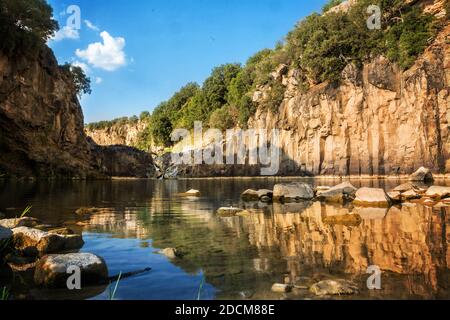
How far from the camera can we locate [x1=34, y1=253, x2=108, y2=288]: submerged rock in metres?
6.52

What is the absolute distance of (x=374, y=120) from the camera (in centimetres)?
5888

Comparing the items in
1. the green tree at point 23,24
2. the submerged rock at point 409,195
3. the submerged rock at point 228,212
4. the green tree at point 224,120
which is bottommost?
the submerged rock at point 228,212

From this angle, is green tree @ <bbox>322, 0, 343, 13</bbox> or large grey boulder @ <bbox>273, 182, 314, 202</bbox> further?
green tree @ <bbox>322, 0, 343, 13</bbox>

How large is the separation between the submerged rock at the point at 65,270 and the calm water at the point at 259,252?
0.30 m

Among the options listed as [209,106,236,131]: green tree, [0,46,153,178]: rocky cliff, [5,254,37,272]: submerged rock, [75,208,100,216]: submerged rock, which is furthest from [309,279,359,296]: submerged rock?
[209,106,236,131]: green tree

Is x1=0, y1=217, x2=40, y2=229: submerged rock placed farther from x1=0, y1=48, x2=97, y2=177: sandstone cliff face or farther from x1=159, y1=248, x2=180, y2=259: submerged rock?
x1=0, y1=48, x2=97, y2=177: sandstone cliff face

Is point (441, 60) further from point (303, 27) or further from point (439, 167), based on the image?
point (303, 27)

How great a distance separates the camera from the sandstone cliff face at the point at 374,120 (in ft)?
171

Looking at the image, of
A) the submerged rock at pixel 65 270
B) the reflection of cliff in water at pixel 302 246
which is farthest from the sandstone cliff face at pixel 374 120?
the submerged rock at pixel 65 270

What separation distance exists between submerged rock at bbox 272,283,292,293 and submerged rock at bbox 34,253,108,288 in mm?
3015

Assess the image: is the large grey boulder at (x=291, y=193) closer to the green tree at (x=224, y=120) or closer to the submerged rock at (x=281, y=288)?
the submerged rock at (x=281, y=288)

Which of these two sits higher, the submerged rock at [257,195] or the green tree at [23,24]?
the green tree at [23,24]

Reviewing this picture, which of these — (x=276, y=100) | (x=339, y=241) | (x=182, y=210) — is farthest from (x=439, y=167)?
(x=339, y=241)
